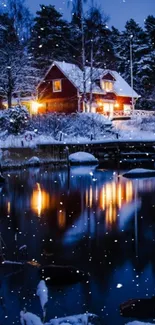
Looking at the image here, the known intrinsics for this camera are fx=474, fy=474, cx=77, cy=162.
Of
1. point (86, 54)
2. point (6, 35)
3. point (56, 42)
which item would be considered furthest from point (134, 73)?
point (6, 35)

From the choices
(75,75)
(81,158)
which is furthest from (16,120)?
(75,75)

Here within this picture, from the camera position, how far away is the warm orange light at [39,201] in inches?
645

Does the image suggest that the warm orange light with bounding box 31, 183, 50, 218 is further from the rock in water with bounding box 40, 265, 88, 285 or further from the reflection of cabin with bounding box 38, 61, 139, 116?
the reflection of cabin with bounding box 38, 61, 139, 116

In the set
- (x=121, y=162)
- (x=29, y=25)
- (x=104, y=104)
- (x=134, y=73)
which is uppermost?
(x=29, y=25)

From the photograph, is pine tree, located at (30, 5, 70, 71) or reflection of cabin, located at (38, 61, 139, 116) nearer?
reflection of cabin, located at (38, 61, 139, 116)

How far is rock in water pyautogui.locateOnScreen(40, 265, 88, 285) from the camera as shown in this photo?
8938mm

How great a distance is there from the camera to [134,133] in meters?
42.1

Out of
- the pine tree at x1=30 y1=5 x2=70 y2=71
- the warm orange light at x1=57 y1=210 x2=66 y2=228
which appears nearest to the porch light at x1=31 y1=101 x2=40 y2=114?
the pine tree at x1=30 y1=5 x2=70 y2=71

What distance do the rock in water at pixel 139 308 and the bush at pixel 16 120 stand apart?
28.5m

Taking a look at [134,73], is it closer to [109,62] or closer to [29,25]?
[109,62]

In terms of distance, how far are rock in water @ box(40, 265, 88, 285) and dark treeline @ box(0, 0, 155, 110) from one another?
3682 centimetres

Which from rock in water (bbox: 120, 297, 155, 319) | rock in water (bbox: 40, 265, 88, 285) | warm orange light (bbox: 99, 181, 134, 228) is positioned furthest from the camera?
warm orange light (bbox: 99, 181, 134, 228)

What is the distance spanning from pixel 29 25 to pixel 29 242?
3966cm

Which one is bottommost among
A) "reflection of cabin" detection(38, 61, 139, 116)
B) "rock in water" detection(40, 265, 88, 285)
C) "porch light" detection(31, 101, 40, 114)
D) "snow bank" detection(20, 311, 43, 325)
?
"rock in water" detection(40, 265, 88, 285)
